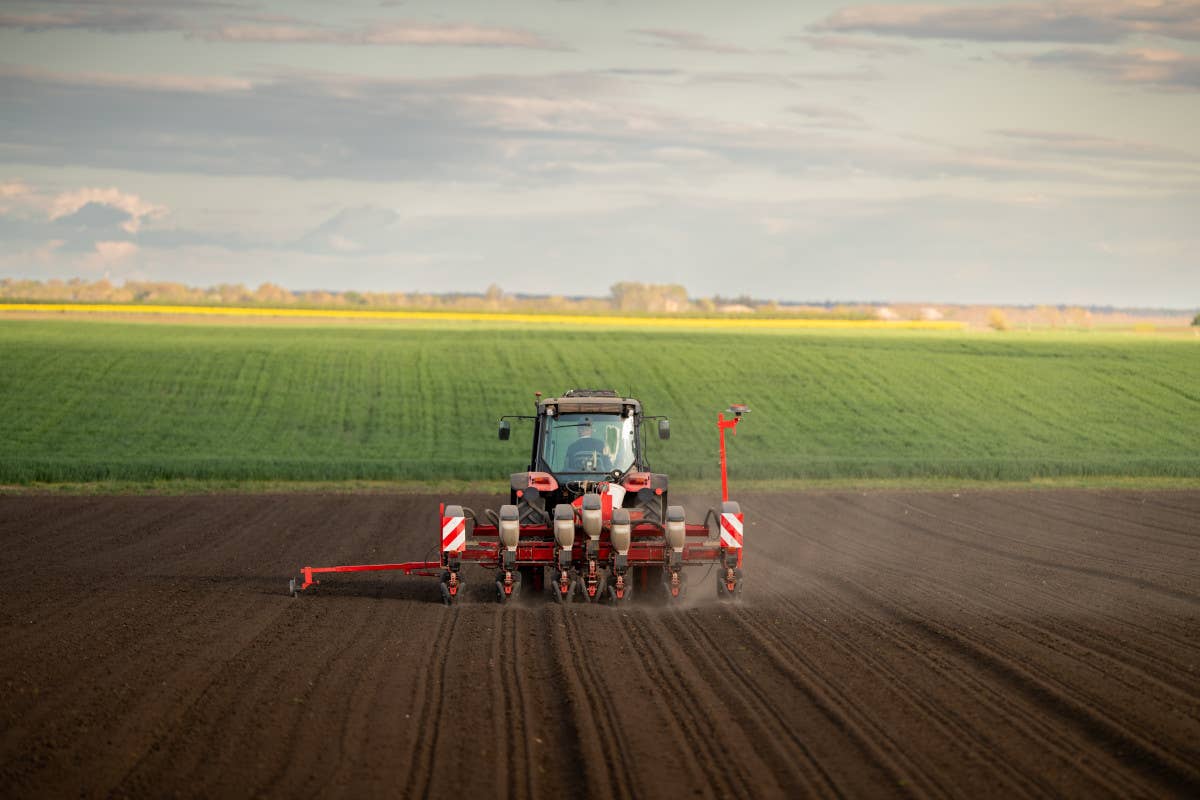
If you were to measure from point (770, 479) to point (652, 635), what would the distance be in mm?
23192

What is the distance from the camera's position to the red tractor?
672 inches

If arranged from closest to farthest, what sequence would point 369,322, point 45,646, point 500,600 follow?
1. point 45,646
2. point 500,600
3. point 369,322

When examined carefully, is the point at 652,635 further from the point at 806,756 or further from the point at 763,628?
the point at 806,756

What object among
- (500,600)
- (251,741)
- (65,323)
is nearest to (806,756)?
(251,741)

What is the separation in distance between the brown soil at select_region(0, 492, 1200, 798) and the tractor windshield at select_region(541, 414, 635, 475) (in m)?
2.05

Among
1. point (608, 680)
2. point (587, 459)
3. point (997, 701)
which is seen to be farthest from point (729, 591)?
point (997, 701)

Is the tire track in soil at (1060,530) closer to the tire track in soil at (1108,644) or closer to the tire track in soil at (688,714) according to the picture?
the tire track in soil at (1108,644)

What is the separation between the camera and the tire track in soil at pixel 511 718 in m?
9.60

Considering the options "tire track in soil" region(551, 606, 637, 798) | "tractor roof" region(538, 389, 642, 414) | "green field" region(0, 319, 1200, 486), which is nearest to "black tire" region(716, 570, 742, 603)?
"tractor roof" region(538, 389, 642, 414)

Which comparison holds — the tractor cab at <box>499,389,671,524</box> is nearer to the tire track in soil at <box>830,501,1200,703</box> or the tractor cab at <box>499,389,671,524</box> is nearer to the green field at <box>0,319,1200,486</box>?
the tire track in soil at <box>830,501,1200,703</box>

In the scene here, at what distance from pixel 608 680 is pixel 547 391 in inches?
1468

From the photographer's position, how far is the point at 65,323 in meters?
67.8

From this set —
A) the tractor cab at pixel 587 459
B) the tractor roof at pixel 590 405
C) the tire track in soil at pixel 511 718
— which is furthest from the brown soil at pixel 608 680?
the tractor roof at pixel 590 405

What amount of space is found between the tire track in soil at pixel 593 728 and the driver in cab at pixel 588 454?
13.1ft
